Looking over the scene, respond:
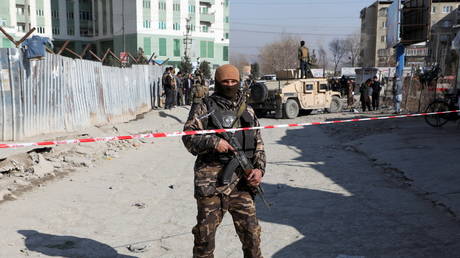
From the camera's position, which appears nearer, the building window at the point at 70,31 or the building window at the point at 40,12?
the building window at the point at 40,12

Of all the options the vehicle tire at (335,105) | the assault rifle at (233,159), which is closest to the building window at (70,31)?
the vehicle tire at (335,105)

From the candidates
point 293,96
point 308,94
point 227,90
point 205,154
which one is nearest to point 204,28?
point 308,94

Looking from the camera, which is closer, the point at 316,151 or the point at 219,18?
the point at 316,151

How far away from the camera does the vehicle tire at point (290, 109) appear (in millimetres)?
16917

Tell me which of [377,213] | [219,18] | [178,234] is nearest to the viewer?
[178,234]

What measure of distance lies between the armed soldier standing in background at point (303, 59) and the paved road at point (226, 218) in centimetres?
995

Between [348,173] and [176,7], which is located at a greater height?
[176,7]

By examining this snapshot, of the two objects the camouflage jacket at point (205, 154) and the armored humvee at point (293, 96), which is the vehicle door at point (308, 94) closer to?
the armored humvee at point (293, 96)

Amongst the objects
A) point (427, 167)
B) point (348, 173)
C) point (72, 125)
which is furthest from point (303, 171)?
point (72, 125)

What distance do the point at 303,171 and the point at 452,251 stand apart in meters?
3.81

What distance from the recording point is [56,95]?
31.5ft

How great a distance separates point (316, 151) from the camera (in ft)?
31.6

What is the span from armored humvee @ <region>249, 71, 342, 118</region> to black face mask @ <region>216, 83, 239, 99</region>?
44.7 feet

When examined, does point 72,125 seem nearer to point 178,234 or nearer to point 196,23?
point 178,234
